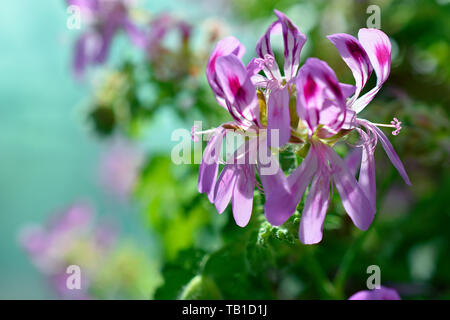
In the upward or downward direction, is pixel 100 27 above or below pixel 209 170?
above

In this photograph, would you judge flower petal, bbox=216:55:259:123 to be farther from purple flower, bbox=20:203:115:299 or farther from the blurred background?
purple flower, bbox=20:203:115:299

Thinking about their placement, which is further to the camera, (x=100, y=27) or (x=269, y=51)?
(x=100, y=27)

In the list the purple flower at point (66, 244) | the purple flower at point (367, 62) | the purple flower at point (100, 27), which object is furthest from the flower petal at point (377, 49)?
the purple flower at point (66, 244)

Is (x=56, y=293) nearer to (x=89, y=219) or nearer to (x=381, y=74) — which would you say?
(x=89, y=219)

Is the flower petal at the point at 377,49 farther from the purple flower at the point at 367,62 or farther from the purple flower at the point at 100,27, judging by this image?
the purple flower at the point at 100,27

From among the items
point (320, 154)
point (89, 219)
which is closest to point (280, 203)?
point (320, 154)
